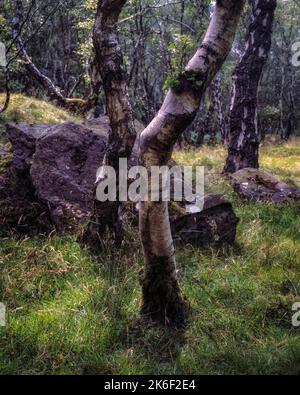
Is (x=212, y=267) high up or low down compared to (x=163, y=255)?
down

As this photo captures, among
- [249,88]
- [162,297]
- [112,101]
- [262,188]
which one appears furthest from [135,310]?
[249,88]

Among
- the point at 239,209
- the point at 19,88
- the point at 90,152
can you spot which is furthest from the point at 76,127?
the point at 19,88

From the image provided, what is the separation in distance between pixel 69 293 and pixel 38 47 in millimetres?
21983

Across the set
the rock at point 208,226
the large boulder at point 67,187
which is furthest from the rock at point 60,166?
the rock at point 208,226

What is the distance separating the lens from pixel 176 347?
484 cm

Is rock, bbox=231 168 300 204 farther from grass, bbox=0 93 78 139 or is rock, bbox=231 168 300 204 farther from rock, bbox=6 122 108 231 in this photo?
grass, bbox=0 93 78 139

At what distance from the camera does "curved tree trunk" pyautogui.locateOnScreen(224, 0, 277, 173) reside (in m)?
11.3

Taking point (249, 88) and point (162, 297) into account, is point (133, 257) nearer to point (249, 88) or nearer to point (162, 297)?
point (162, 297)

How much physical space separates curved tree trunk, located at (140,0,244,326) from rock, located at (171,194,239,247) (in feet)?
6.41

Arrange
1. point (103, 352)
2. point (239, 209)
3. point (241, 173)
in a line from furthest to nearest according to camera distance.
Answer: point (241, 173) < point (239, 209) < point (103, 352)

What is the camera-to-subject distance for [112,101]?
6.38 metres

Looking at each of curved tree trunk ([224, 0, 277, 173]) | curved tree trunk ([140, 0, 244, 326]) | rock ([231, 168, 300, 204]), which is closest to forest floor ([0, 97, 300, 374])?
curved tree trunk ([140, 0, 244, 326])

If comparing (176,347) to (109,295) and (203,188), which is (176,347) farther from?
(203,188)

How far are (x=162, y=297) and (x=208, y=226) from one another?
7.14 feet
